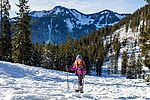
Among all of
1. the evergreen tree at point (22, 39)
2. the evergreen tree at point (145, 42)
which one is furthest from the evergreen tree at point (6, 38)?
the evergreen tree at point (145, 42)

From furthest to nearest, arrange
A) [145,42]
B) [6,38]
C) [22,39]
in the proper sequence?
[6,38]
[22,39]
[145,42]

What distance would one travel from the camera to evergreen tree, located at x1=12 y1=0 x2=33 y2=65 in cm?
6016

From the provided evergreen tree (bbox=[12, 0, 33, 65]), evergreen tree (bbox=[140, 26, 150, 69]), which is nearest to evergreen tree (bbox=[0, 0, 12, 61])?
evergreen tree (bbox=[12, 0, 33, 65])

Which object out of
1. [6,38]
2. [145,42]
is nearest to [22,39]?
[6,38]

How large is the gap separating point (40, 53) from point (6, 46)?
35.3m

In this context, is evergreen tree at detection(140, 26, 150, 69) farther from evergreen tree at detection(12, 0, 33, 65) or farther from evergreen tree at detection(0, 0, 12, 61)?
evergreen tree at detection(0, 0, 12, 61)

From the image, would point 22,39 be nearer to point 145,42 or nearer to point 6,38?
point 6,38

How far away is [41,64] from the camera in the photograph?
101438mm

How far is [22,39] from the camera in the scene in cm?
6006

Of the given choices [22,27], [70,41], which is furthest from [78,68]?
[70,41]

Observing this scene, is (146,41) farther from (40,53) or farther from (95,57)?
(95,57)

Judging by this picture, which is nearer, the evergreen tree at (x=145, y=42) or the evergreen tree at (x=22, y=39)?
the evergreen tree at (x=145, y=42)

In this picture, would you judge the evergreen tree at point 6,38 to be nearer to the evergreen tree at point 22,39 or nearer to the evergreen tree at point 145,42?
the evergreen tree at point 22,39

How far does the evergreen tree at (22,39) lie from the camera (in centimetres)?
6016
